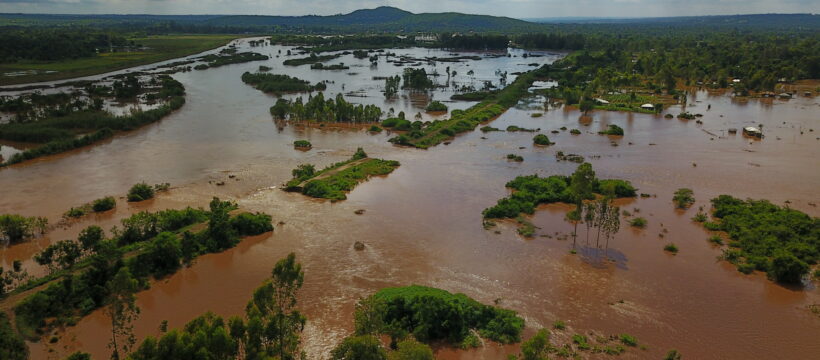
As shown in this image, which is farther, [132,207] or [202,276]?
[132,207]

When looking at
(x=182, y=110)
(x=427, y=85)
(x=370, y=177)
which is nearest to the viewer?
(x=370, y=177)

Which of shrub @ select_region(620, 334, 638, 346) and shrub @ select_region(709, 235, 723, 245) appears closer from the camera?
shrub @ select_region(620, 334, 638, 346)

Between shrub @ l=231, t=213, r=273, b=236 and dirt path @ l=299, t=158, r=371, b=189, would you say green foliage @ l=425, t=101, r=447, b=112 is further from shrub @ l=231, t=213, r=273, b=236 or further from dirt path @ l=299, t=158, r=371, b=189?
shrub @ l=231, t=213, r=273, b=236

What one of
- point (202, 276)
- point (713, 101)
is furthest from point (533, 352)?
point (713, 101)

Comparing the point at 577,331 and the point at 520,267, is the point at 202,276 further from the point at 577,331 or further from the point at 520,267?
the point at 577,331

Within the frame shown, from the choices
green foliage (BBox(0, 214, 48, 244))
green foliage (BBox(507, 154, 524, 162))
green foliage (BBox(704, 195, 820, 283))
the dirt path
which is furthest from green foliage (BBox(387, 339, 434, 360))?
green foliage (BBox(507, 154, 524, 162))

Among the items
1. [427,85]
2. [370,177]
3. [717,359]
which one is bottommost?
[717,359]

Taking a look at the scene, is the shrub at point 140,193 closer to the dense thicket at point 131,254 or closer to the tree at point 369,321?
the dense thicket at point 131,254

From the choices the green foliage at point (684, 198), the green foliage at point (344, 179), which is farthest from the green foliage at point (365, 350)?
the green foliage at point (684, 198)
